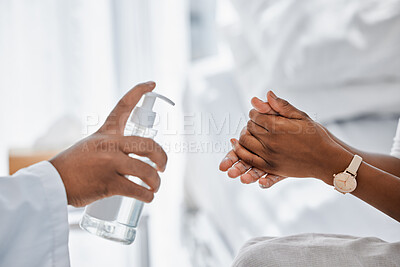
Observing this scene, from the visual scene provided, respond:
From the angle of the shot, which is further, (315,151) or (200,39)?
(200,39)

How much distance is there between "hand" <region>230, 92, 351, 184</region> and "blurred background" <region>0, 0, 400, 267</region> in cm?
20

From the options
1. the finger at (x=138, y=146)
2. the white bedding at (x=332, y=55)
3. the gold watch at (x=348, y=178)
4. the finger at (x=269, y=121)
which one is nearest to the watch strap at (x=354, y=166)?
the gold watch at (x=348, y=178)

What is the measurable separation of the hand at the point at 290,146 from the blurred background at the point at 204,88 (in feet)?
0.66

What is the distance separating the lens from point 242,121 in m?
1.18

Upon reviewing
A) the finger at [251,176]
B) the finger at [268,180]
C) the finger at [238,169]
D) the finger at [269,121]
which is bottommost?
the finger at [268,180]

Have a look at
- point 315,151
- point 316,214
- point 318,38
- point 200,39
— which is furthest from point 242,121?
point 200,39

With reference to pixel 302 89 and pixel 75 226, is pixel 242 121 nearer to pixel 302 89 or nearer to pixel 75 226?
pixel 302 89

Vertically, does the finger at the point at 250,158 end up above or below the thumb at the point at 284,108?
below

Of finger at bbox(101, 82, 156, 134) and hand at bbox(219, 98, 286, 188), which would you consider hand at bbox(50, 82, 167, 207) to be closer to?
finger at bbox(101, 82, 156, 134)

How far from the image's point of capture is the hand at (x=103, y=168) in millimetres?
520

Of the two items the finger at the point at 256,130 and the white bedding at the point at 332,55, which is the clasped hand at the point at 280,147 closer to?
the finger at the point at 256,130

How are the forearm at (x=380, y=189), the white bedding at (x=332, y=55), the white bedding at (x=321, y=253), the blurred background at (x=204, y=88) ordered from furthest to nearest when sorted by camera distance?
1. the white bedding at (x=332, y=55)
2. the blurred background at (x=204, y=88)
3. the forearm at (x=380, y=189)
4. the white bedding at (x=321, y=253)

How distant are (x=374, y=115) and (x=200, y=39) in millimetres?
905

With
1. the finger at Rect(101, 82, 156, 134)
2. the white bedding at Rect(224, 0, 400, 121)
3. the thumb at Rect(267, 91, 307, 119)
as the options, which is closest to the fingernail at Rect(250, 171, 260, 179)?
the thumb at Rect(267, 91, 307, 119)
